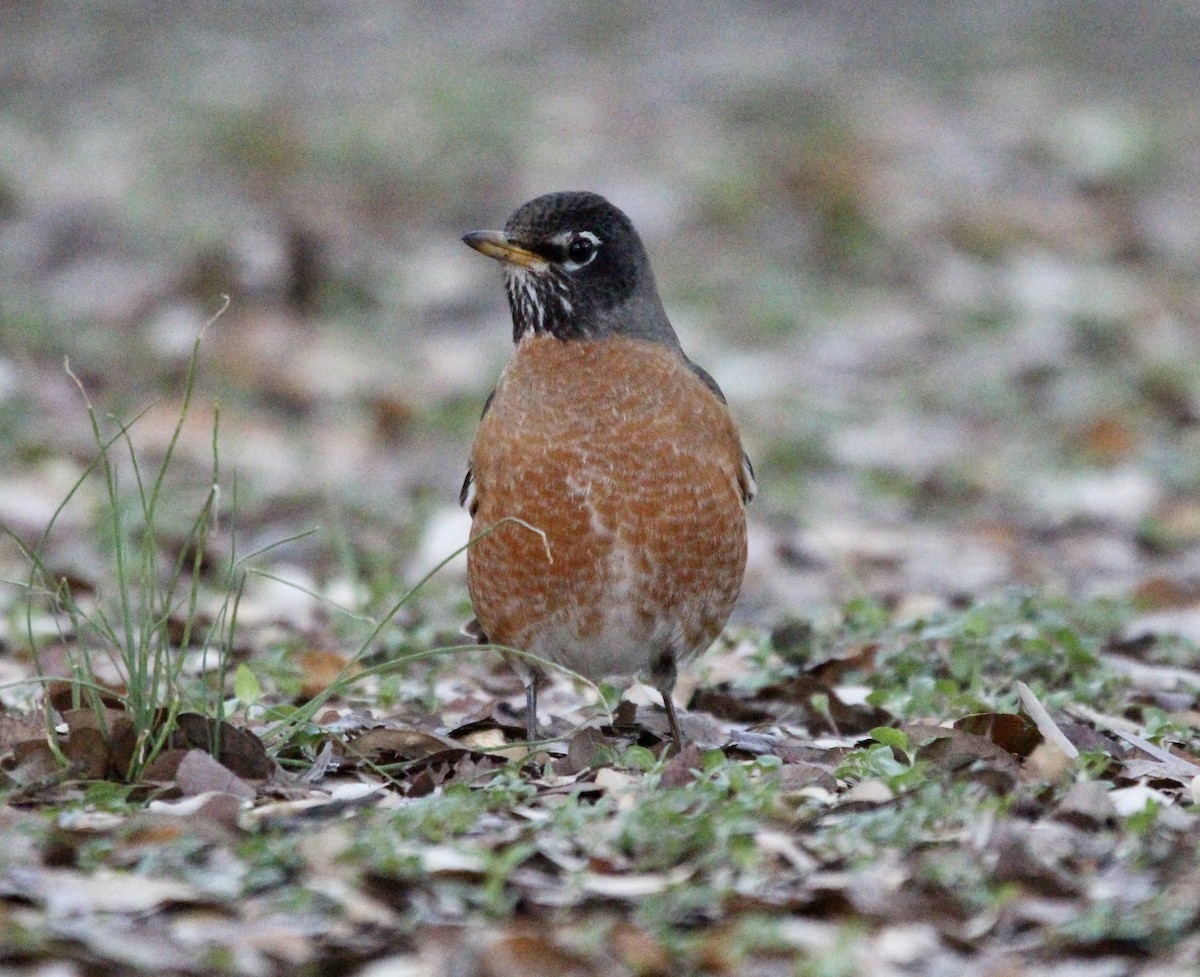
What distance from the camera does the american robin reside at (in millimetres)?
6203

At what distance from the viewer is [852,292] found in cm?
1538

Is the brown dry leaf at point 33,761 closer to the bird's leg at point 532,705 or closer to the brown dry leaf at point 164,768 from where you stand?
the brown dry leaf at point 164,768

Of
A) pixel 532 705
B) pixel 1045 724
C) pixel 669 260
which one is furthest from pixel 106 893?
pixel 669 260

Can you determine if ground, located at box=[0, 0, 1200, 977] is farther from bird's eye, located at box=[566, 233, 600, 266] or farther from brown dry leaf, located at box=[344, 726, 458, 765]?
bird's eye, located at box=[566, 233, 600, 266]

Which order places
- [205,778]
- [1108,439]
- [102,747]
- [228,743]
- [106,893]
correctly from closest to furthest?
1. [106,893]
2. [205,778]
3. [102,747]
4. [228,743]
5. [1108,439]

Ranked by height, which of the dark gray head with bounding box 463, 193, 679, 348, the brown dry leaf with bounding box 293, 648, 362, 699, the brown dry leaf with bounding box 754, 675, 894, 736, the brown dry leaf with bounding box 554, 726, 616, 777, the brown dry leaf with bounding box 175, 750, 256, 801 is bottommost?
the brown dry leaf with bounding box 754, 675, 894, 736

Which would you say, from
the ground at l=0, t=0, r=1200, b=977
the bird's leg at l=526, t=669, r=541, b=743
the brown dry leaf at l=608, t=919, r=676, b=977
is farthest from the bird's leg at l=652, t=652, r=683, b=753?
the brown dry leaf at l=608, t=919, r=676, b=977

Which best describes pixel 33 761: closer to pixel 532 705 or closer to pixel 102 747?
pixel 102 747

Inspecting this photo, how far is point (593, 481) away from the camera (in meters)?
6.18

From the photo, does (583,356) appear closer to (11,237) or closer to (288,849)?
(288,849)

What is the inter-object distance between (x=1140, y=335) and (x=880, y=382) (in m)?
2.08

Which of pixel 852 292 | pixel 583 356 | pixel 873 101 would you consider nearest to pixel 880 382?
pixel 852 292

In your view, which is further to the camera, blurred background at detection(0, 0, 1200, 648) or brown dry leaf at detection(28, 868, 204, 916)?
blurred background at detection(0, 0, 1200, 648)

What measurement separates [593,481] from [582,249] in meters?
1.01
